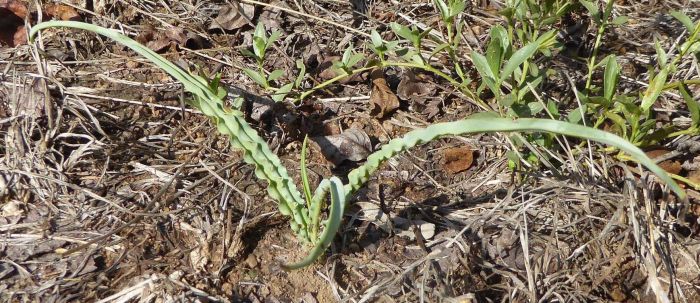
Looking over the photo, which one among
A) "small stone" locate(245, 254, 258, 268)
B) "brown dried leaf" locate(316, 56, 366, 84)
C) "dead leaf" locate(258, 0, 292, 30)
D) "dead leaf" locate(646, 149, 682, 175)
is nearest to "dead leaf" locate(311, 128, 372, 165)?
"brown dried leaf" locate(316, 56, 366, 84)

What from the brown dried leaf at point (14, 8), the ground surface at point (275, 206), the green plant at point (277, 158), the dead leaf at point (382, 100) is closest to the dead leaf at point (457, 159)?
the ground surface at point (275, 206)

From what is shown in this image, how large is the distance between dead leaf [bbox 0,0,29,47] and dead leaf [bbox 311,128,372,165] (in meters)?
1.05

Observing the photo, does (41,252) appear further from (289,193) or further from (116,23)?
(116,23)

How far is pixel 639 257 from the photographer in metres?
1.79

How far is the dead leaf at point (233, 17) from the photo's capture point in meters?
2.41

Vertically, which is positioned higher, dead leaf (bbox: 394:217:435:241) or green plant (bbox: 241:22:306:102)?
green plant (bbox: 241:22:306:102)

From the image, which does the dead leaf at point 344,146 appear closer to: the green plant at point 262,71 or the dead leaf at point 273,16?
the green plant at point 262,71

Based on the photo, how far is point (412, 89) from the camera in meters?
2.25

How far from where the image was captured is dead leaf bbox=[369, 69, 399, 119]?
2180mm

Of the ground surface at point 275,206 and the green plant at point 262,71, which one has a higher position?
the green plant at point 262,71

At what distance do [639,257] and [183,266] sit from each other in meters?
1.16

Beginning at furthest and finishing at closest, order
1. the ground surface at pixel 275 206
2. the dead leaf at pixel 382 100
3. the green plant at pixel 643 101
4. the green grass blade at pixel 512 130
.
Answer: the dead leaf at pixel 382 100, the green plant at pixel 643 101, the ground surface at pixel 275 206, the green grass blade at pixel 512 130

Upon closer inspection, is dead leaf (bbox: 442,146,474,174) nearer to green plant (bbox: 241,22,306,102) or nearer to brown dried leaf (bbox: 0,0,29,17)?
green plant (bbox: 241,22,306,102)

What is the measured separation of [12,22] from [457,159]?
153 centimetres
